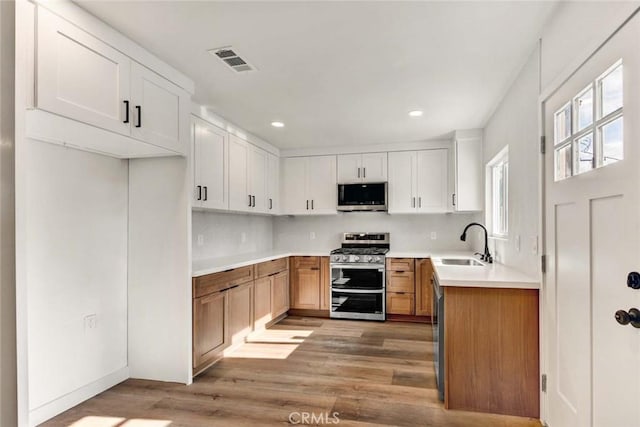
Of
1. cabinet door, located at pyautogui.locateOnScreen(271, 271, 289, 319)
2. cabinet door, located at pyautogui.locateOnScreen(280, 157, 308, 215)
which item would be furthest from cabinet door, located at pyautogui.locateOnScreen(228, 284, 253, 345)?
cabinet door, located at pyautogui.locateOnScreen(280, 157, 308, 215)

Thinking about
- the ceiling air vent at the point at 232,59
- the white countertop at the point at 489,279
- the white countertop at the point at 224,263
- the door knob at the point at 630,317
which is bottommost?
the white countertop at the point at 224,263

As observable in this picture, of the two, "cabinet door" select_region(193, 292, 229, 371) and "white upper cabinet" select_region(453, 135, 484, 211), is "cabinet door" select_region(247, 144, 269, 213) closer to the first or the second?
"cabinet door" select_region(193, 292, 229, 371)

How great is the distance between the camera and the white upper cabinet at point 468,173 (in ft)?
14.2

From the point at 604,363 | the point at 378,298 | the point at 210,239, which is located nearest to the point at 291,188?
the point at 210,239

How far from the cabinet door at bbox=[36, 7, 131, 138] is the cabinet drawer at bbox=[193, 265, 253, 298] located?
1.36 meters

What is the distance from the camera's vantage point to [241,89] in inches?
117

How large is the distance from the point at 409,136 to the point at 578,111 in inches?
115

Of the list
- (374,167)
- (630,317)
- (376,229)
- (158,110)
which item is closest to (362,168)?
(374,167)

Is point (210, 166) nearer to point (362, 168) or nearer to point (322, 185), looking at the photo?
point (322, 185)

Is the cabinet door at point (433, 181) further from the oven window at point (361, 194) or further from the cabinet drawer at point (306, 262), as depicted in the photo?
the cabinet drawer at point (306, 262)

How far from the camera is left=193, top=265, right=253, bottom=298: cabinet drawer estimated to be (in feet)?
9.90

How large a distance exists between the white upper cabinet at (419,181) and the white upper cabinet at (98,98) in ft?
9.89

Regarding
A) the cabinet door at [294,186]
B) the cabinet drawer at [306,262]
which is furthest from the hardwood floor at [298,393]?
the cabinet door at [294,186]

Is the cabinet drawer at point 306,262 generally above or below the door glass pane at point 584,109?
below
